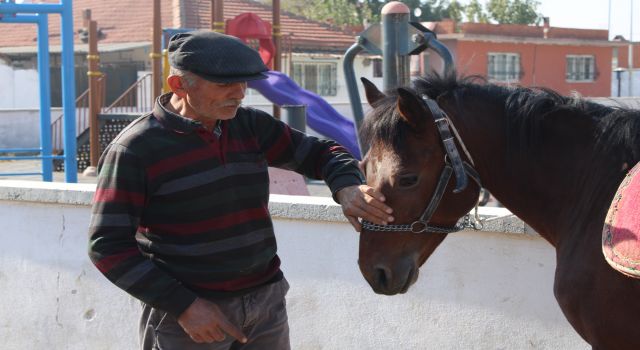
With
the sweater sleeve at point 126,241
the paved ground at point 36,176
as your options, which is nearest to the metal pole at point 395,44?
the sweater sleeve at point 126,241

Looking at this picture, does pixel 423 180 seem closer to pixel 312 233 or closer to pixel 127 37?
pixel 312 233

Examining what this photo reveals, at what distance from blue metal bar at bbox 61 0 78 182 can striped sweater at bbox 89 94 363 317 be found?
17.7 ft

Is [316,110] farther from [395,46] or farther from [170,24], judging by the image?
[170,24]

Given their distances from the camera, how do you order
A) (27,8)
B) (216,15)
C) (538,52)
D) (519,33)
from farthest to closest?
(538,52), (519,33), (216,15), (27,8)

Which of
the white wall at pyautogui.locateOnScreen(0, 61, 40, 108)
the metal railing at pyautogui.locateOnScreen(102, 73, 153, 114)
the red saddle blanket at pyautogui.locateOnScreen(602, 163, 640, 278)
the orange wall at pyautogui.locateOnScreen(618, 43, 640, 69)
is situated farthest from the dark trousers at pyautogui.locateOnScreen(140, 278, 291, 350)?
the orange wall at pyautogui.locateOnScreen(618, 43, 640, 69)

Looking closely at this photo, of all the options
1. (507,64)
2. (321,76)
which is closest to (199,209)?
(321,76)

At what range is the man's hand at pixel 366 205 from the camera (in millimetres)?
2725

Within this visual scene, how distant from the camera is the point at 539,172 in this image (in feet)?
9.27

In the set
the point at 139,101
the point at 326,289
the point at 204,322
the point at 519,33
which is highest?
the point at 519,33

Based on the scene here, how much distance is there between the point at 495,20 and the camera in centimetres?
6347

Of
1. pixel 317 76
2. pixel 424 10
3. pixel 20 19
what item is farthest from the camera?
pixel 424 10

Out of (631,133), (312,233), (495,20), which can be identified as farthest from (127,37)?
(495,20)

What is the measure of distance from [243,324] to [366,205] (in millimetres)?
606

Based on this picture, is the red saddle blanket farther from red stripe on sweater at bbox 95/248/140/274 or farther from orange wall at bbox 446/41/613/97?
orange wall at bbox 446/41/613/97
